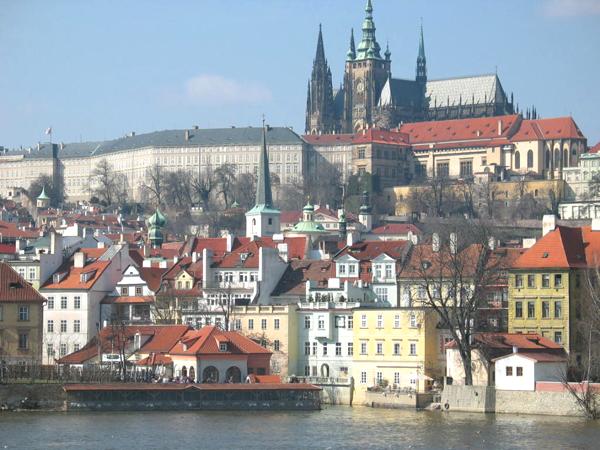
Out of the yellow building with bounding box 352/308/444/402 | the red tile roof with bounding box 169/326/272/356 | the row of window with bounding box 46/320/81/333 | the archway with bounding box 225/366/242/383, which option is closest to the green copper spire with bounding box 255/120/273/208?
the row of window with bounding box 46/320/81/333

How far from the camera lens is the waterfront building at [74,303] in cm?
8812

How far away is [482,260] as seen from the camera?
8088 cm

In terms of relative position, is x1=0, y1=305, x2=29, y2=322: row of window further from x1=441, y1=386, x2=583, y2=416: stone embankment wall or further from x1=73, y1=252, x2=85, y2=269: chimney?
x1=441, y1=386, x2=583, y2=416: stone embankment wall

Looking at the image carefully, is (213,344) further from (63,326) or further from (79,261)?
(79,261)

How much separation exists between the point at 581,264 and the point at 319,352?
476 inches

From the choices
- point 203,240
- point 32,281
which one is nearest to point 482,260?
point 32,281

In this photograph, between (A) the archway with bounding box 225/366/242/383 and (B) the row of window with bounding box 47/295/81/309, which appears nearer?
(A) the archway with bounding box 225/366/242/383

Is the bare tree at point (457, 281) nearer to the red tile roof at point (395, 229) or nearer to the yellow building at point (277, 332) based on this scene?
the yellow building at point (277, 332)

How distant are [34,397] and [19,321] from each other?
742 centimetres

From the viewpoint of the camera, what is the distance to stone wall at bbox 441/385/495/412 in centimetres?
7362

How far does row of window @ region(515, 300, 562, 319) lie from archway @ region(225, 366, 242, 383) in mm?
12391

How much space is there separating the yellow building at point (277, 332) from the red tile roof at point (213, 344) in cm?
419

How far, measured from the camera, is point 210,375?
77.1 meters

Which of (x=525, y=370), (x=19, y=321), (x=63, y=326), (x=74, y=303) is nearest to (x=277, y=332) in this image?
(x=74, y=303)
